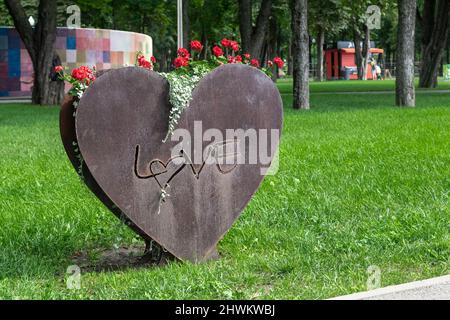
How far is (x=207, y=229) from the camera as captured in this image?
20.3ft

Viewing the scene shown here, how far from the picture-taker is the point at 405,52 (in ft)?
70.8

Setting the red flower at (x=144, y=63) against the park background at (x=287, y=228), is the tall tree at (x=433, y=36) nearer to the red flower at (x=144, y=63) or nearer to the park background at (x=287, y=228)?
the park background at (x=287, y=228)

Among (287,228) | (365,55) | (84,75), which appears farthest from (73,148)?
(365,55)

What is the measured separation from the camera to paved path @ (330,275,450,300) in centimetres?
496

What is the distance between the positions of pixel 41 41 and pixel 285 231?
75.9 feet

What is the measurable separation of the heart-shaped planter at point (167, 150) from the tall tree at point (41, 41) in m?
23.1

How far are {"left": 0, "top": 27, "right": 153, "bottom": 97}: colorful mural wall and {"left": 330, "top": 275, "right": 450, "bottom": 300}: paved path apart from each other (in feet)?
101

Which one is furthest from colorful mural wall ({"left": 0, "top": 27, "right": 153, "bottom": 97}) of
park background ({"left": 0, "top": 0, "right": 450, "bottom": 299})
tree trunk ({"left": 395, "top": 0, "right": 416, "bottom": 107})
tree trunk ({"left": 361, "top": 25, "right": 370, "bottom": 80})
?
tree trunk ({"left": 361, "top": 25, "right": 370, "bottom": 80})

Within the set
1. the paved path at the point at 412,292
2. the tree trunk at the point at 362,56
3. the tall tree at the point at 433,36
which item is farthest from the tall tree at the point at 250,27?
the tree trunk at the point at 362,56

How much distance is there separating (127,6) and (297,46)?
22225 millimetres

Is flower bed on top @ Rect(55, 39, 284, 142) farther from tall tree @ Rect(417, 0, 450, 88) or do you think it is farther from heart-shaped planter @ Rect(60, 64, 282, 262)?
tall tree @ Rect(417, 0, 450, 88)

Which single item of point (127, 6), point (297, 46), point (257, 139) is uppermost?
point (127, 6)

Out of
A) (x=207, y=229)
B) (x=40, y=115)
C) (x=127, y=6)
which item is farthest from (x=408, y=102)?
(x=127, y=6)

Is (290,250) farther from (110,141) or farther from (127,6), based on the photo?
(127,6)
